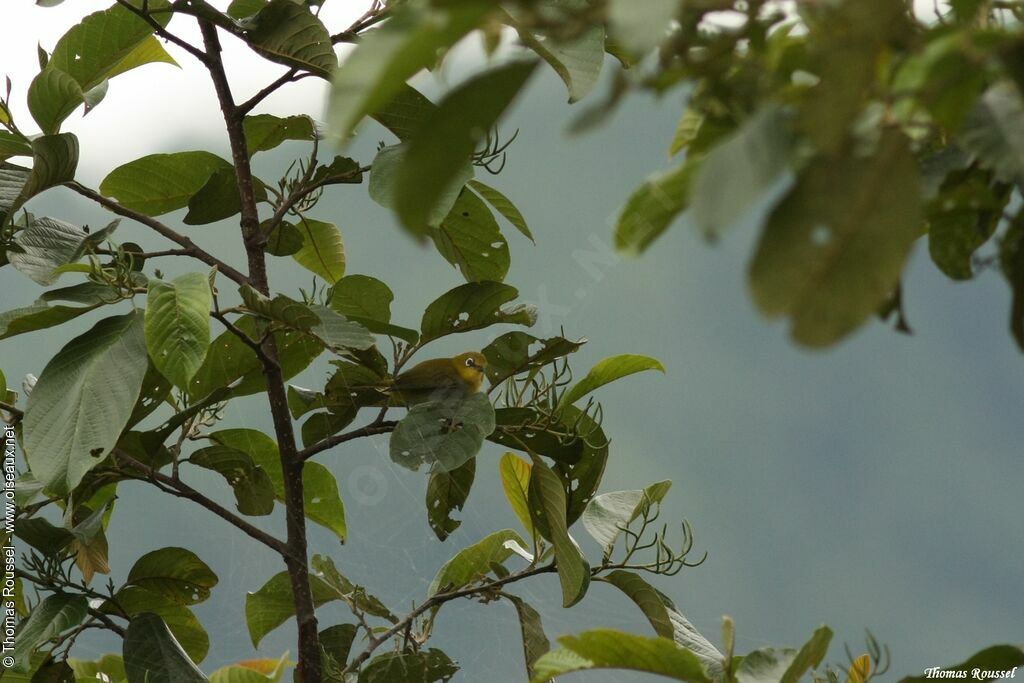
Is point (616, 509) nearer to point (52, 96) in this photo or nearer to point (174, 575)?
point (174, 575)

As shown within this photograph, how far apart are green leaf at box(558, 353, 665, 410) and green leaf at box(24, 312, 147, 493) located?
0.39 m

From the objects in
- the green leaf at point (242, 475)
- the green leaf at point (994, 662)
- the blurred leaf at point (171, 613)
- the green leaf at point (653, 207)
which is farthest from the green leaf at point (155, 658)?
the green leaf at point (653, 207)

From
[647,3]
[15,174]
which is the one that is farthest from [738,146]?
[15,174]

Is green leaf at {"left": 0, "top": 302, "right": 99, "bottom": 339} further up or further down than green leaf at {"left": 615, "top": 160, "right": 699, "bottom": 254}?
→ further up

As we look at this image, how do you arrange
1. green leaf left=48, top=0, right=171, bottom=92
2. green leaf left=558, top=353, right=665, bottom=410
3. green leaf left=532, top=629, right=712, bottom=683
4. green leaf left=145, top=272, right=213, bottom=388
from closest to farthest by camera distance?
green leaf left=532, top=629, right=712, bottom=683
green leaf left=145, top=272, right=213, bottom=388
green leaf left=558, top=353, right=665, bottom=410
green leaf left=48, top=0, right=171, bottom=92

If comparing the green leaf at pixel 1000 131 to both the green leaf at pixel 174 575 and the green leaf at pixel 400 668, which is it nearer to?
the green leaf at pixel 400 668

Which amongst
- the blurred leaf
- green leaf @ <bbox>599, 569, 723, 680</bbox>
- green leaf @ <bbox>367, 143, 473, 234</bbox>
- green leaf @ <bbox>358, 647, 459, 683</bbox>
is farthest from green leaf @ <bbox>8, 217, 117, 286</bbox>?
green leaf @ <bbox>599, 569, 723, 680</bbox>

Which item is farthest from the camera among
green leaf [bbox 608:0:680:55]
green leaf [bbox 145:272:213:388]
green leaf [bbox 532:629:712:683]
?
green leaf [bbox 145:272:213:388]

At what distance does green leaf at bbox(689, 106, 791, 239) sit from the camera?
26 cm

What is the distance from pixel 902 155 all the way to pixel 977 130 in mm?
64

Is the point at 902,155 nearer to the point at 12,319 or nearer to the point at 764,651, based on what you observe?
the point at 764,651

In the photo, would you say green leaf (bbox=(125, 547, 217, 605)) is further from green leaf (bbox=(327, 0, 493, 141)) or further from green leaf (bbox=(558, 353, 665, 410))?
green leaf (bbox=(327, 0, 493, 141))

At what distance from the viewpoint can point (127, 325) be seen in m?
0.94

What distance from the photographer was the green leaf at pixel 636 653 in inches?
22.2
